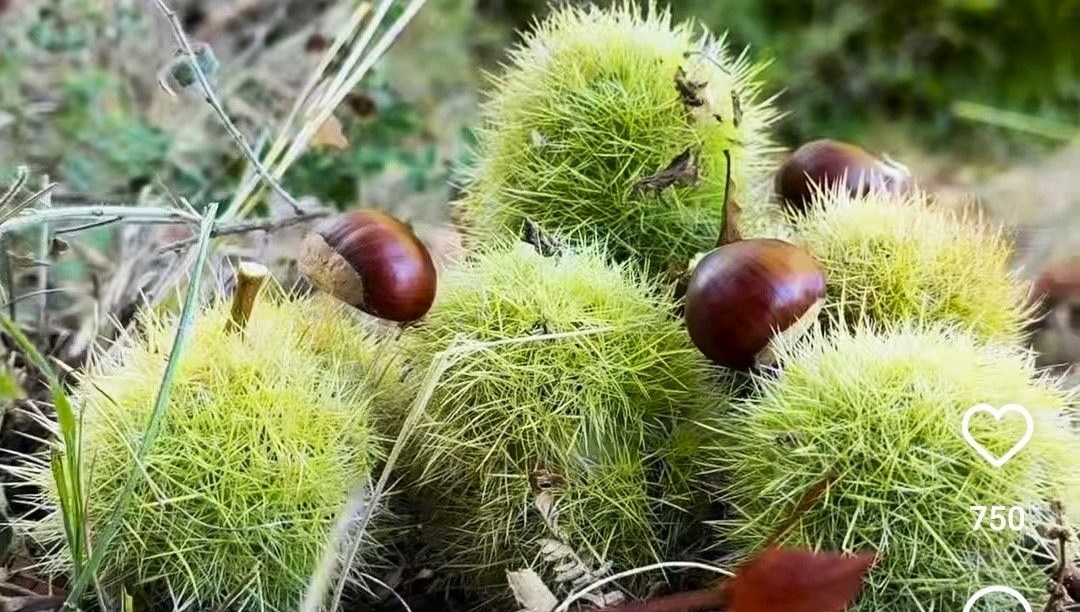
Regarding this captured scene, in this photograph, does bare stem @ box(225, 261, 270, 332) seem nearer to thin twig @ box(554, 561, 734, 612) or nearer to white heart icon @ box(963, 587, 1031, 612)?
thin twig @ box(554, 561, 734, 612)

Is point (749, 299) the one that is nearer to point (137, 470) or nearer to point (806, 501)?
point (806, 501)

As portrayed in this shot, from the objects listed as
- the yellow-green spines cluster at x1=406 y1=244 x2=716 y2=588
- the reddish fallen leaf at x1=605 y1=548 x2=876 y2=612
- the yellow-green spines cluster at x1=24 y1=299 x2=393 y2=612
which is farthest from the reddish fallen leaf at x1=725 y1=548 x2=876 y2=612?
the yellow-green spines cluster at x1=24 y1=299 x2=393 y2=612

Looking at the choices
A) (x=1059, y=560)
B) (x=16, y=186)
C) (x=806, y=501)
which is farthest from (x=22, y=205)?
(x=1059, y=560)

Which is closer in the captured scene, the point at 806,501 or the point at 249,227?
the point at 806,501

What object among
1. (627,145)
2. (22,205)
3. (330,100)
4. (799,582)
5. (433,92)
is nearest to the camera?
(799,582)

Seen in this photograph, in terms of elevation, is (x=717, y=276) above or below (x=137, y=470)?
above

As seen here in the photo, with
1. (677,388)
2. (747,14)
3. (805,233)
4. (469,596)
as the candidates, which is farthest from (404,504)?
(747,14)

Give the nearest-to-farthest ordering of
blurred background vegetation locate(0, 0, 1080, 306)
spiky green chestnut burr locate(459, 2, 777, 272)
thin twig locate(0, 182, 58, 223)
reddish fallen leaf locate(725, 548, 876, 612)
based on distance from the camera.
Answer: reddish fallen leaf locate(725, 548, 876, 612) → thin twig locate(0, 182, 58, 223) → spiky green chestnut burr locate(459, 2, 777, 272) → blurred background vegetation locate(0, 0, 1080, 306)

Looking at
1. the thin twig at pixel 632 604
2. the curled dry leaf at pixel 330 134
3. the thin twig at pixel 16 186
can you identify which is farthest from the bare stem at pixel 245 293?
the curled dry leaf at pixel 330 134

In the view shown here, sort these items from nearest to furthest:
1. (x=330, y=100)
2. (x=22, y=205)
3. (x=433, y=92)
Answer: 1. (x=22, y=205)
2. (x=330, y=100)
3. (x=433, y=92)
